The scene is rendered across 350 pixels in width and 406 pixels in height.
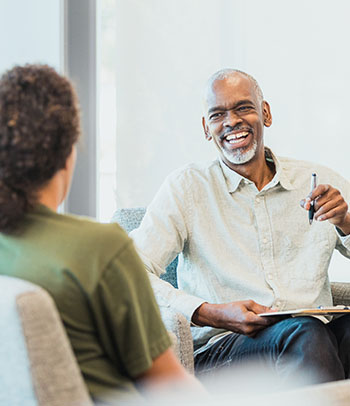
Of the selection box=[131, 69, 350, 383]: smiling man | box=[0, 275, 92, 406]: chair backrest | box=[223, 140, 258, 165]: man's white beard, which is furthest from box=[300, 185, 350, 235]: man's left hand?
box=[0, 275, 92, 406]: chair backrest

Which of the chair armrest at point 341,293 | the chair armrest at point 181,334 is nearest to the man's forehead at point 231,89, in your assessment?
the chair armrest at point 341,293

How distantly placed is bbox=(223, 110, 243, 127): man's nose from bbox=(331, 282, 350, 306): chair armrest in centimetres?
59

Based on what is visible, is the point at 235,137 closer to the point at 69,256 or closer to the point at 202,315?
the point at 202,315

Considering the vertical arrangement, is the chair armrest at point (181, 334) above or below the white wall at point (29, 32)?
below

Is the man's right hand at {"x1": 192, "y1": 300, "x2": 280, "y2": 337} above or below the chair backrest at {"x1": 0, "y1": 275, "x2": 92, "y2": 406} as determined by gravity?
below

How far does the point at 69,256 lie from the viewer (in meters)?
0.86

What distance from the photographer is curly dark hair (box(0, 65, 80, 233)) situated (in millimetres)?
888

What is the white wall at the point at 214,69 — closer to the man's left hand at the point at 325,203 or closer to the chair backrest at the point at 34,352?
the man's left hand at the point at 325,203

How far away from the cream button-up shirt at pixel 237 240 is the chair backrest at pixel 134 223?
0.35ft

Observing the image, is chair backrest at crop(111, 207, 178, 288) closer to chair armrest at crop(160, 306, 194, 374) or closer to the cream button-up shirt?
the cream button-up shirt

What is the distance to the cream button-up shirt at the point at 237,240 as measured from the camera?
1896 millimetres

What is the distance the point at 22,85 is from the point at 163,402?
18.5 inches

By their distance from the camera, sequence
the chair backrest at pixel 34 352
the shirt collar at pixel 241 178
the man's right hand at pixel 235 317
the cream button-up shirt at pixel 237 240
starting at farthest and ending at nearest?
the shirt collar at pixel 241 178
the cream button-up shirt at pixel 237 240
the man's right hand at pixel 235 317
the chair backrest at pixel 34 352

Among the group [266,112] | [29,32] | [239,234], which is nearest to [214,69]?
[29,32]
